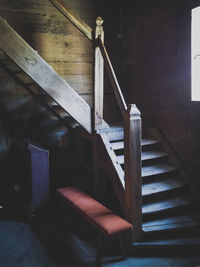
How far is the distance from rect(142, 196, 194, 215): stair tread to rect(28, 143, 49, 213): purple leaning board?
6.11 ft

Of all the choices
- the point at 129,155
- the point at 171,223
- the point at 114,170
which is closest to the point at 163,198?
the point at 171,223

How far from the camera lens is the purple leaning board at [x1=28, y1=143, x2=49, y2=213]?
513cm

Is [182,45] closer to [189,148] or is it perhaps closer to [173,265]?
[189,148]

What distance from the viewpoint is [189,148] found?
5148 millimetres

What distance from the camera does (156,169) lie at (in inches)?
200

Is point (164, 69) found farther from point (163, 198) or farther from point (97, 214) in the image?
point (97, 214)

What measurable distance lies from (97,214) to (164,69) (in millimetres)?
3092

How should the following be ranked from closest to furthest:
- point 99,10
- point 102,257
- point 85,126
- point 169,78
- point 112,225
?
point 112,225, point 102,257, point 85,126, point 169,78, point 99,10

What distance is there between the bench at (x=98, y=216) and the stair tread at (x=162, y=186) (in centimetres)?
85

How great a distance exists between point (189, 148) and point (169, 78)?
135cm

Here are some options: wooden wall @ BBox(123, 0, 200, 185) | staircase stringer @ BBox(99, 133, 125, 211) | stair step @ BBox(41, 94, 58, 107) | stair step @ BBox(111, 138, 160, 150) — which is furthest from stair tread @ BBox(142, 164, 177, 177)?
stair step @ BBox(41, 94, 58, 107)

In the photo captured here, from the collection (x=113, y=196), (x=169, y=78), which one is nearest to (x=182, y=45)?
(x=169, y=78)

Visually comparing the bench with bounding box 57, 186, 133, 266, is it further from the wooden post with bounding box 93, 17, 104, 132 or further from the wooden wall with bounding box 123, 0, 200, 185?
the wooden wall with bounding box 123, 0, 200, 185

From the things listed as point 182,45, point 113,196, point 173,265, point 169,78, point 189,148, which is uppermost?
point 182,45
